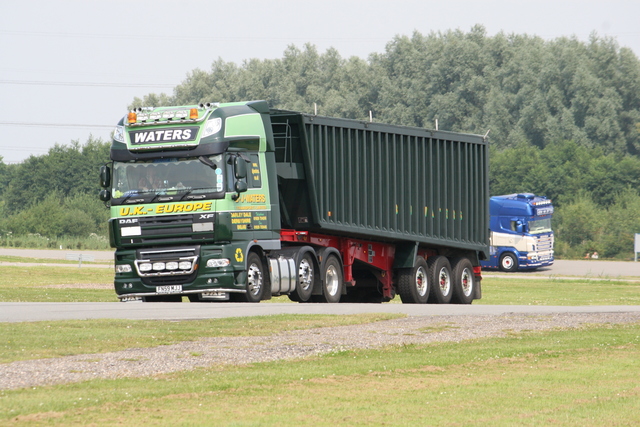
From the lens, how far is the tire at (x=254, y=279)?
2014 centimetres

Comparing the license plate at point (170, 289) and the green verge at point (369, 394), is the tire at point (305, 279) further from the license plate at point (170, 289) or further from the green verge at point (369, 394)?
the green verge at point (369, 394)

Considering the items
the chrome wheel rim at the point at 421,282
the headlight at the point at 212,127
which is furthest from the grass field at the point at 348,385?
the chrome wheel rim at the point at 421,282

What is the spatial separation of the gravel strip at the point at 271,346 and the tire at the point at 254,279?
3.71 metres

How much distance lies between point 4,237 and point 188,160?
54.5 m

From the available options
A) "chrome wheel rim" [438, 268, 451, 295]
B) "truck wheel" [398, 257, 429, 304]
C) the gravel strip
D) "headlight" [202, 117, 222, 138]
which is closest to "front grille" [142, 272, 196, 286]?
"headlight" [202, 117, 222, 138]

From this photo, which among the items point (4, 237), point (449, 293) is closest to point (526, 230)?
point (449, 293)

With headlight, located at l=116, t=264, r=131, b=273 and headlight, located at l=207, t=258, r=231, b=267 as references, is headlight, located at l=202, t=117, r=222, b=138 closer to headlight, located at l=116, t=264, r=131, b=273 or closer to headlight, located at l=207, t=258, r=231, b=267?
headlight, located at l=207, t=258, r=231, b=267

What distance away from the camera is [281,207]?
21.6 m

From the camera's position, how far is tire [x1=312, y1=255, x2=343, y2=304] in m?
22.0

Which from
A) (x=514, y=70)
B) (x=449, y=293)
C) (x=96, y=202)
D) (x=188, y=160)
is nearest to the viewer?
(x=188, y=160)

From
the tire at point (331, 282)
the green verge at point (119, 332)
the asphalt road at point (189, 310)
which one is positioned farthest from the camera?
the tire at point (331, 282)

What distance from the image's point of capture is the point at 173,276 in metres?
19.6

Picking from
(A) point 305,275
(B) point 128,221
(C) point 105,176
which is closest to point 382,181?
(A) point 305,275

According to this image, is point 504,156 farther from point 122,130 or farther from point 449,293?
point 122,130
